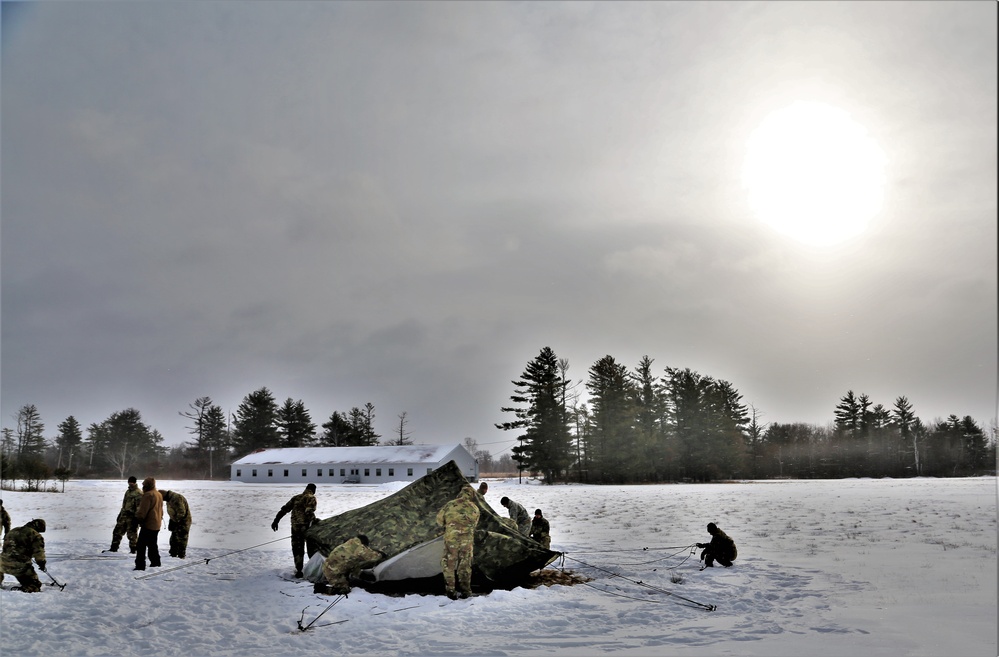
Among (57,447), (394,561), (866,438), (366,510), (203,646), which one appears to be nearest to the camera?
(203,646)

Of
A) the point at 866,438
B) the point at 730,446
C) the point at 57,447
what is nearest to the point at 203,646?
the point at 730,446

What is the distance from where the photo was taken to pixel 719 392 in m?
67.6

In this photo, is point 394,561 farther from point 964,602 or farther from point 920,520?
point 920,520

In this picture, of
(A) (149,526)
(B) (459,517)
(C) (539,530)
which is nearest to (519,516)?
(C) (539,530)

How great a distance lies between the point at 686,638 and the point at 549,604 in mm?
2638

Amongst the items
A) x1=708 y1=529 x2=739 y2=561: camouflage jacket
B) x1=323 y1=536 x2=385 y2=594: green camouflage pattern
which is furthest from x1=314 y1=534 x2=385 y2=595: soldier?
x1=708 y1=529 x2=739 y2=561: camouflage jacket

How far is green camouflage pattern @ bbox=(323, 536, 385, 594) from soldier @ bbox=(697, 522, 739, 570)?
6.85m

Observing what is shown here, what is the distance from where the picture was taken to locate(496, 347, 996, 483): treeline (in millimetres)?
60469

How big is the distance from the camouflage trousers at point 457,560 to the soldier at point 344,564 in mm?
1456

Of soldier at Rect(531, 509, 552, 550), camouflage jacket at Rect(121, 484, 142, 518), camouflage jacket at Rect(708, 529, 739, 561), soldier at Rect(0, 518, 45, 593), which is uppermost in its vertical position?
camouflage jacket at Rect(121, 484, 142, 518)

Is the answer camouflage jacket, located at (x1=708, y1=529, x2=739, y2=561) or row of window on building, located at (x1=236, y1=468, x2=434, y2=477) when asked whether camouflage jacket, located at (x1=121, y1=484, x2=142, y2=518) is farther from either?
row of window on building, located at (x1=236, y1=468, x2=434, y2=477)

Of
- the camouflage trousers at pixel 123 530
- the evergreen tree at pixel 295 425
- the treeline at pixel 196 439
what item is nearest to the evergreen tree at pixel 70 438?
the treeline at pixel 196 439

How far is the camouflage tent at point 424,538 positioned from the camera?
1169cm

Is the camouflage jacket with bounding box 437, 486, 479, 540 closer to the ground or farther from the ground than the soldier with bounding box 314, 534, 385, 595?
farther from the ground
